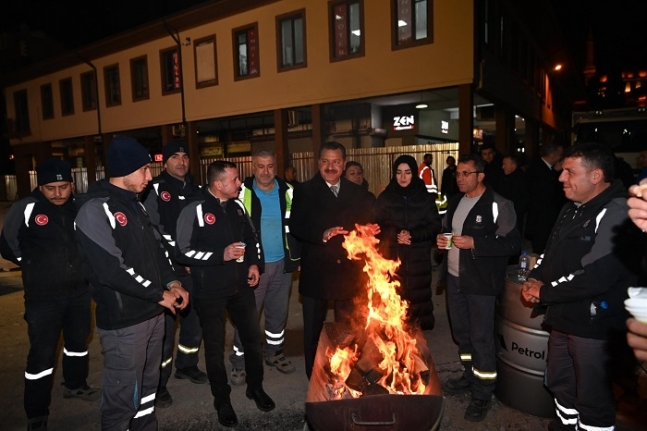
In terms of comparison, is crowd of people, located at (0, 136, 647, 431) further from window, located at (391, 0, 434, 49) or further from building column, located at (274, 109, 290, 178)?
building column, located at (274, 109, 290, 178)

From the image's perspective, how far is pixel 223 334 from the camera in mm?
4145

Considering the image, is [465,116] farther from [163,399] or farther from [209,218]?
[163,399]

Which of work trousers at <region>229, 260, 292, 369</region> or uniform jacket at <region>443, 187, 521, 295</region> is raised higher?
uniform jacket at <region>443, 187, 521, 295</region>

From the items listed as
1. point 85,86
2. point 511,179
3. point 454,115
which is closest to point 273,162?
point 511,179

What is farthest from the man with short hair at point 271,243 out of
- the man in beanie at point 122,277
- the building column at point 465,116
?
the building column at point 465,116

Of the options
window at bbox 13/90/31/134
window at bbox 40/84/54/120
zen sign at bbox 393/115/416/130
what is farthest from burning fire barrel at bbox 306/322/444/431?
window at bbox 13/90/31/134

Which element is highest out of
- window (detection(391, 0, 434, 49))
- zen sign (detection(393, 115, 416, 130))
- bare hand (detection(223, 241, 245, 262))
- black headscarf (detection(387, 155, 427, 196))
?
window (detection(391, 0, 434, 49))

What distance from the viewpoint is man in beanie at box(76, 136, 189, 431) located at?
3.05 metres

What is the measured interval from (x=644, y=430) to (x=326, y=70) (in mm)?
14064

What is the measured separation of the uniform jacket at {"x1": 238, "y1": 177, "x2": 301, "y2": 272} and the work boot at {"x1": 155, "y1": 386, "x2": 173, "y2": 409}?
6.07 ft

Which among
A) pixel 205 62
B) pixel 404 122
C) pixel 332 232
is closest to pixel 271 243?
pixel 332 232

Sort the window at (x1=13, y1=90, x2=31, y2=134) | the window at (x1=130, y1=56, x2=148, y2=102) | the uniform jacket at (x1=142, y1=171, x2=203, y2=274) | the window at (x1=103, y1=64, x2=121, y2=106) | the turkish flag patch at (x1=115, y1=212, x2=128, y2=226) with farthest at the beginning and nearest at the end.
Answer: the window at (x1=13, y1=90, x2=31, y2=134) < the window at (x1=103, y1=64, x2=121, y2=106) < the window at (x1=130, y1=56, x2=148, y2=102) < the uniform jacket at (x1=142, y1=171, x2=203, y2=274) < the turkish flag patch at (x1=115, y1=212, x2=128, y2=226)

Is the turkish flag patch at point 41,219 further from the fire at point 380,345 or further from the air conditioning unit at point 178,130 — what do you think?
the air conditioning unit at point 178,130

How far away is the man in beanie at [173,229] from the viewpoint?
4543mm
